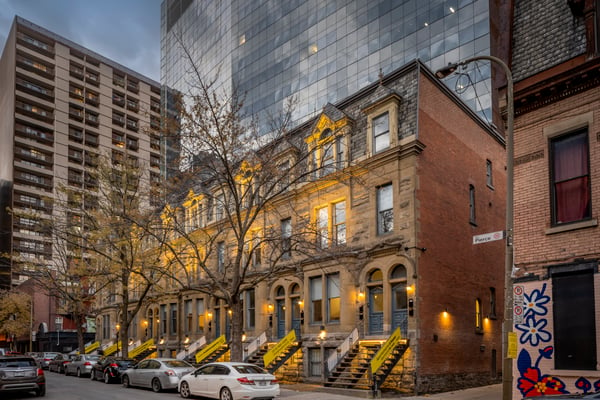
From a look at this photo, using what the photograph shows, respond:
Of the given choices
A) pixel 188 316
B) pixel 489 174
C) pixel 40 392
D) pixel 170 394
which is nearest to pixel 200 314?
pixel 188 316

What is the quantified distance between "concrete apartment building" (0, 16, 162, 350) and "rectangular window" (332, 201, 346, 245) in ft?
226

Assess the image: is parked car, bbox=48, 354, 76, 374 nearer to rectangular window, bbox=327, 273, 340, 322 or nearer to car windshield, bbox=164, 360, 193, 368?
car windshield, bbox=164, 360, 193, 368

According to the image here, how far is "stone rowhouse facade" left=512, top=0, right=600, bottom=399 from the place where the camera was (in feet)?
45.6

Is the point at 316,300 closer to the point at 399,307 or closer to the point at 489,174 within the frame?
the point at 399,307

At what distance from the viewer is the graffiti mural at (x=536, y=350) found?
14266 mm

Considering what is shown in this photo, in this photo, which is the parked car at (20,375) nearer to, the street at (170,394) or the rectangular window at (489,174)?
the street at (170,394)

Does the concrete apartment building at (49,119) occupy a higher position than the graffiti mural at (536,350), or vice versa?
the concrete apartment building at (49,119)

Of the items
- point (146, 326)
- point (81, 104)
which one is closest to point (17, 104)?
point (81, 104)

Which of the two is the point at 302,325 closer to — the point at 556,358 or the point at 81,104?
the point at 556,358

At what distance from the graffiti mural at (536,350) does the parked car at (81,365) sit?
2519 cm

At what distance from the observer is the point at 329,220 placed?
26.7 m

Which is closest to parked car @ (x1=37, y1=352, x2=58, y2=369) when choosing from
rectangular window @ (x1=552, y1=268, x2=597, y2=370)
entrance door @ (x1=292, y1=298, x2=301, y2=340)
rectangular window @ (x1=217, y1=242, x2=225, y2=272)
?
rectangular window @ (x1=217, y1=242, x2=225, y2=272)

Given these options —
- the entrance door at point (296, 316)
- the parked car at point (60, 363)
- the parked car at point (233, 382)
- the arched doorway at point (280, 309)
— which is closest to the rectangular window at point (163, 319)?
the parked car at point (60, 363)

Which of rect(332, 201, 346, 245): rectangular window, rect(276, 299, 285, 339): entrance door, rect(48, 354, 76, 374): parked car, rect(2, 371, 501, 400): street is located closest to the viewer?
rect(2, 371, 501, 400): street
